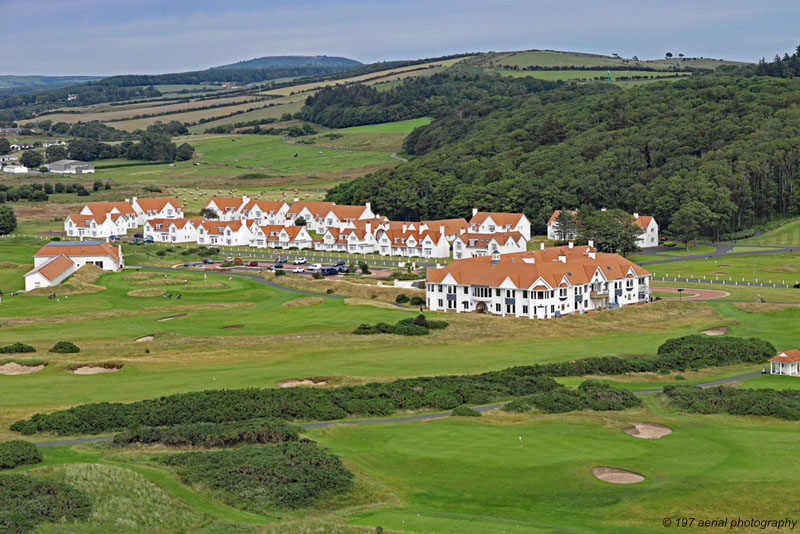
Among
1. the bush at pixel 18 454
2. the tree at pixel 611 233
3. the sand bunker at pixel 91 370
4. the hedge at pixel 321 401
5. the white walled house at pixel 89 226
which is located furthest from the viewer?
the white walled house at pixel 89 226

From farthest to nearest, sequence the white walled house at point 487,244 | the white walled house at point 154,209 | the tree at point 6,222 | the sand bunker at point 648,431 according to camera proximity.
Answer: the white walled house at point 154,209
the tree at point 6,222
the white walled house at point 487,244
the sand bunker at point 648,431

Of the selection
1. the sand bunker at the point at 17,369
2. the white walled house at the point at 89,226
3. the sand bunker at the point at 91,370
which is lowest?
the sand bunker at the point at 91,370

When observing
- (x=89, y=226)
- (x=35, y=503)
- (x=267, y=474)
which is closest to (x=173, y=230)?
(x=89, y=226)

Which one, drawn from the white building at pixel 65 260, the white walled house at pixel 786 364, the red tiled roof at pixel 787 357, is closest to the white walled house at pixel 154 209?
the white building at pixel 65 260

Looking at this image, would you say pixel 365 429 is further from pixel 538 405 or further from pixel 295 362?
pixel 295 362

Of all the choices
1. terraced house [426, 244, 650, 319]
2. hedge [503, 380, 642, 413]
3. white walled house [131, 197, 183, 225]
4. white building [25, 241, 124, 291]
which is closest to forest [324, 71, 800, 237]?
white walled house [131, 197, 183, 225]

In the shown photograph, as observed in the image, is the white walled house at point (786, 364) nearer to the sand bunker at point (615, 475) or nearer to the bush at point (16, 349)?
the sand bunker at point (615, 475)

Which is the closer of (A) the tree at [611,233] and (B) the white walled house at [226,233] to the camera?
(A) the tree at [611,233]

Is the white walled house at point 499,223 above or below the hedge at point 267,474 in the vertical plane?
above
